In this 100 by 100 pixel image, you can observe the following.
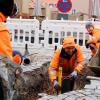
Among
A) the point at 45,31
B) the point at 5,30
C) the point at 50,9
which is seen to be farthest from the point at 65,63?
the point at 50,9

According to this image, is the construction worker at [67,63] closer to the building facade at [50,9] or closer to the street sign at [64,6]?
the street sign at [64,6]

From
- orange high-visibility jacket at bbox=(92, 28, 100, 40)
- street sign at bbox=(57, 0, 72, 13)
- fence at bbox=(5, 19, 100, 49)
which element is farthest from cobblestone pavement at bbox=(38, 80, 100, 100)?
fence at bbox=(5, 19, 100, 49)

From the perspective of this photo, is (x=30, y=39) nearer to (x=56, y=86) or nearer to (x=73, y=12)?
(x=56, y=86)

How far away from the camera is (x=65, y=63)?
335 inches

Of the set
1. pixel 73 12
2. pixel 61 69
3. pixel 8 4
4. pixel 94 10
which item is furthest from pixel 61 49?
pixel 73 12

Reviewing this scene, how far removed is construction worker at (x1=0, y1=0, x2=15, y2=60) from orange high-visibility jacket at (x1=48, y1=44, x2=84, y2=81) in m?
3.60

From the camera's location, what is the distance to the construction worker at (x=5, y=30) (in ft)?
14.3

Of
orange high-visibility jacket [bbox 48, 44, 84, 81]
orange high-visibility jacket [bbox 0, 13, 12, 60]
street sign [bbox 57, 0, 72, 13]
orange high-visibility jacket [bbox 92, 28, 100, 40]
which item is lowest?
orange high-visibility jacket [bbox 48, 44, 84, 81]

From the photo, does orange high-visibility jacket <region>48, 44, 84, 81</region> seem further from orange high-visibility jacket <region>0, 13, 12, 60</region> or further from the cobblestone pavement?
orange high-visibility jacket <region>0, 13, 12, 60</region>

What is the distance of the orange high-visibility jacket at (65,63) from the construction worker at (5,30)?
3601 millimetres

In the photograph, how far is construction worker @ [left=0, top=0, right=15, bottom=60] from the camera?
4355 millimetres

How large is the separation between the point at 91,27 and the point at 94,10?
30.9ft

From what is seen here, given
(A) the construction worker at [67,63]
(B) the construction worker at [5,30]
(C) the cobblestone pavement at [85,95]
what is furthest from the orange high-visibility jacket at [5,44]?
(A) the construction worker at [67,63]

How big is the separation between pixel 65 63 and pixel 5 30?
4073 millimetres
